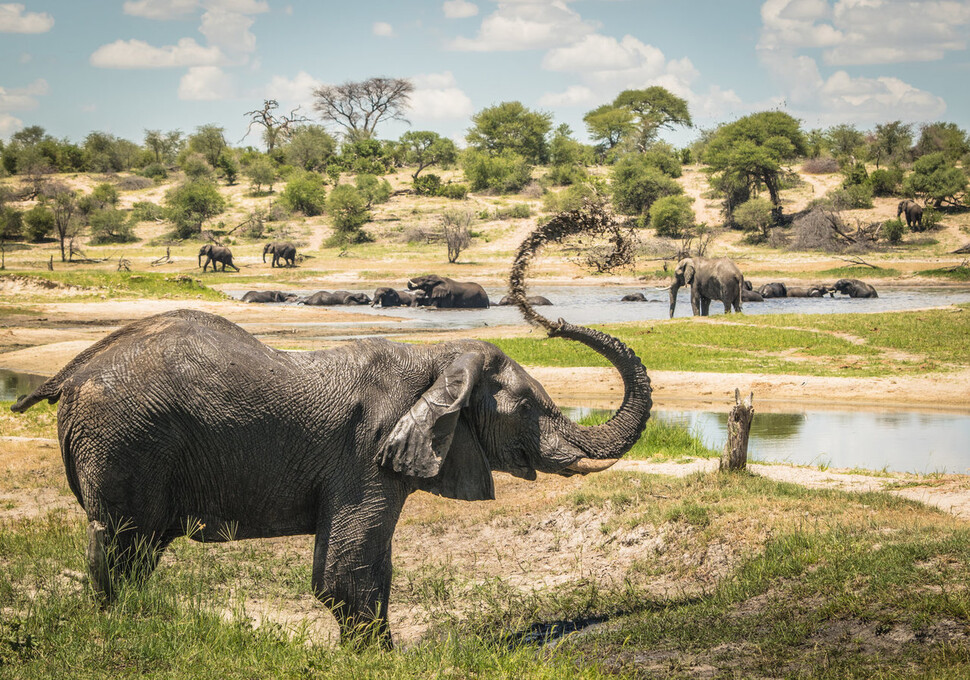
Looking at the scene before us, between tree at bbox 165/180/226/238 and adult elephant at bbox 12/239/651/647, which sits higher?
tree at bbox 165/180/226/238

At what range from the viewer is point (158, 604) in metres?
5.27

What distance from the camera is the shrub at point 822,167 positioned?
68625 mm

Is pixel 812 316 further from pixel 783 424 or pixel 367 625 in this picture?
pixel 367 625

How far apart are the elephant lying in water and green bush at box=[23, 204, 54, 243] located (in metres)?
54.2

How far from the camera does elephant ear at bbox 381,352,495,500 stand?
17.0ft

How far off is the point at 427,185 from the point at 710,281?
40395 mm

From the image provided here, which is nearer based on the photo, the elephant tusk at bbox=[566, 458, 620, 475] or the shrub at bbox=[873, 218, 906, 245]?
the elephant tusk at bbox=[566, 458, 620, 475]

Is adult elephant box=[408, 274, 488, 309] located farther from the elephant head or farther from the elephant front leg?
the elephant front leg

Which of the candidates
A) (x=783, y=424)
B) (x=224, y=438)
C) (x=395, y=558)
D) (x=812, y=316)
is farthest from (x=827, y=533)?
(x=812, y=316)

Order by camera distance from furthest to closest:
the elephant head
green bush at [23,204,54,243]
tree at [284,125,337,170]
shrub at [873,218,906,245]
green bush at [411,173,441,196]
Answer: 1. tree at [284,125,337,170]
2. green bush at [411,173,441,196]
3. green bush at [23,204,54,243]
4. shrub at [873,218,906,245]
5. the elephant head

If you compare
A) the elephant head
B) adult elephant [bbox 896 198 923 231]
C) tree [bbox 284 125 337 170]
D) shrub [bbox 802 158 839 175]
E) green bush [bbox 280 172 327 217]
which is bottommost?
the elephant head

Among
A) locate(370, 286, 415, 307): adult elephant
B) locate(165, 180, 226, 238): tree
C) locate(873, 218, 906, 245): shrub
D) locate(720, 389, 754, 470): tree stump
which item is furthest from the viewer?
locate(165, 180, 226, 238): tree

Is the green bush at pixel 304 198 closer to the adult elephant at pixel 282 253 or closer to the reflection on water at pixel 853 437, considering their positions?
the adult elephant at pixel 282 253

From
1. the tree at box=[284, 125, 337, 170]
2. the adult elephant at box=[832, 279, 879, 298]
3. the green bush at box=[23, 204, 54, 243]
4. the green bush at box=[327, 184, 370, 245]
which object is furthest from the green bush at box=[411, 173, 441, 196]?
the adult elephant at box=[832, 279, 879, 298]
